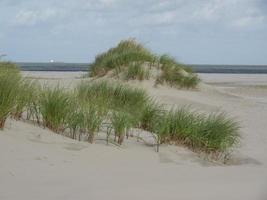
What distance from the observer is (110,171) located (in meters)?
6.29

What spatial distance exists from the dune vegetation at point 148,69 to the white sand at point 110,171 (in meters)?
10.8

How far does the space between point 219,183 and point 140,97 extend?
552cm

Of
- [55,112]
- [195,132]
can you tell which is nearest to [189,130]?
[195,132]

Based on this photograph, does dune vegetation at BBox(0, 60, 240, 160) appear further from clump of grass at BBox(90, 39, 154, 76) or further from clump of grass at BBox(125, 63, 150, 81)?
clump of grass at BBox(90, 39, 154, 76)

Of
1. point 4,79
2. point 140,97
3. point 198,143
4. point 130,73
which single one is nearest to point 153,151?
point 198,143

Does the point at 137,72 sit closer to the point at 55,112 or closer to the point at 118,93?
the point at 118,93

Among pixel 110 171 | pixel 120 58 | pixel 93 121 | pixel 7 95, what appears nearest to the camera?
pixel 110 171

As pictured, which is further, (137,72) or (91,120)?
(137,72)

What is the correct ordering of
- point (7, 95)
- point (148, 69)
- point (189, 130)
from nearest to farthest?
point (7, 95) < point (189, 130) < point (148, 69)

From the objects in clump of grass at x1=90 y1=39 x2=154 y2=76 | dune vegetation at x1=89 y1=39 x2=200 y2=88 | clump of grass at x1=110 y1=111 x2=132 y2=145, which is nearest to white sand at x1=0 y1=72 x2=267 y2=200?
clump of grass at x1=110 y1=111 x2=132 y2=145

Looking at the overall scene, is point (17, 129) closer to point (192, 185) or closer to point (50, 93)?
point (50, 93)

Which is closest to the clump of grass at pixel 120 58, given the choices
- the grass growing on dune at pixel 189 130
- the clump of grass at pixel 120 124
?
the grass growing on dune at pixel 189 130

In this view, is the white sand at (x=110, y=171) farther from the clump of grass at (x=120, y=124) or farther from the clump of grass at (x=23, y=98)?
the clump of grass at (x=23, y=98)

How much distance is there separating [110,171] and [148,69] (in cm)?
1337
